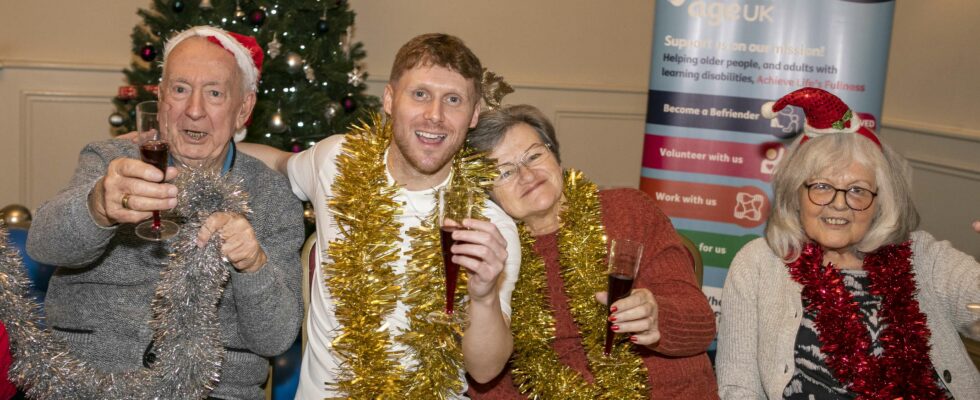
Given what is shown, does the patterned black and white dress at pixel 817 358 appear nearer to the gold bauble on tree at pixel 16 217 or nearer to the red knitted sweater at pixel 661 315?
the red knitted sweater at pixel 661 315

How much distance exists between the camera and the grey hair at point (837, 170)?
2637 mm

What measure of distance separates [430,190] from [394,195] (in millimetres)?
103

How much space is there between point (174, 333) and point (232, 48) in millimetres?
912

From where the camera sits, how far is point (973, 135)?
15.7ft

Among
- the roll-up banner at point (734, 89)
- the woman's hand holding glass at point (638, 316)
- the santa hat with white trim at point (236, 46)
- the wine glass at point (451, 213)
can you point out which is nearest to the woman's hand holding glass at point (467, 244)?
the wine glass at point (451, 213)

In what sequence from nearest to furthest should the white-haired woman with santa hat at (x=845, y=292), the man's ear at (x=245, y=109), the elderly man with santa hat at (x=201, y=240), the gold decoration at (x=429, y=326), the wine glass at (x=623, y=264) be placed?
the wine glass at (x=623, y=264) → the elderly man with santa hat at (x=201, y=240) → the gold decoration at (x=429, y=326) → the white-haired woman with santa hat at (x=845, y=292) → the man's ear at (x=245, y=109)

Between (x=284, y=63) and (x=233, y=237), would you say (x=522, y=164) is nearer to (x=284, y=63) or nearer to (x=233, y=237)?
(x=233, y=237)

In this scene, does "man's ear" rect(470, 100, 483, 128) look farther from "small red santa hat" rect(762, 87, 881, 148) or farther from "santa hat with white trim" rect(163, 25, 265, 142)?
"small red santa hat" rect(762, 87, 881, 148)

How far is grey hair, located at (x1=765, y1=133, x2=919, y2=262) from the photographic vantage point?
264 centimetres

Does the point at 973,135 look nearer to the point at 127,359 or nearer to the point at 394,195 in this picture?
the point at 394,195

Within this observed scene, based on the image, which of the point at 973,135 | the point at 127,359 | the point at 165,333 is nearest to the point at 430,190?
the point at 165,333

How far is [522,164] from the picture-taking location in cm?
258

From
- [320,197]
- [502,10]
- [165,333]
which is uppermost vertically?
[502,10]

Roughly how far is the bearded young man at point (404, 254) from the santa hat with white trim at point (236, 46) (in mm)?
488
